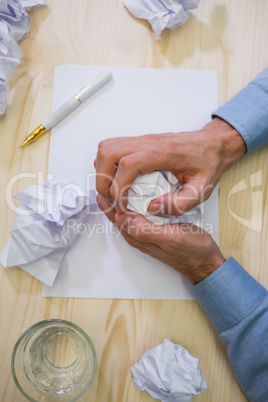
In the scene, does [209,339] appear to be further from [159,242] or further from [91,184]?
[91,184]

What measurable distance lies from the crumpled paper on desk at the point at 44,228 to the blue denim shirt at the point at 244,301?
0.63 feet

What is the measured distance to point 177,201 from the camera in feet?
1.46

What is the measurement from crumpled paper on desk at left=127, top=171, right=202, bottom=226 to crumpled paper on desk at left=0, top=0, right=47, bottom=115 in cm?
24

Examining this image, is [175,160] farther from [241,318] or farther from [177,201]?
[241,318]

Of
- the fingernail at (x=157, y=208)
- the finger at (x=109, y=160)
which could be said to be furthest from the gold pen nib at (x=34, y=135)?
the fingernail at (x=157, y=208)

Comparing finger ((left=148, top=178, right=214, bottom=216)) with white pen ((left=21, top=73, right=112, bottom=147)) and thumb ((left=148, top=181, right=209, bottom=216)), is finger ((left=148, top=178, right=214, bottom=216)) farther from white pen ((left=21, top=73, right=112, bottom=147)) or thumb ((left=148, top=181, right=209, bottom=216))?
white pen ((left=21, top=73, right=112, bottom=147))

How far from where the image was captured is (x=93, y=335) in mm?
512

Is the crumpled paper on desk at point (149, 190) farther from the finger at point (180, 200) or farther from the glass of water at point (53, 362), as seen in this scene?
the glass of water at point (53, 362)

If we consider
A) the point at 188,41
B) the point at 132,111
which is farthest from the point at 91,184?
the point at 188,41

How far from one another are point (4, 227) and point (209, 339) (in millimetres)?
330

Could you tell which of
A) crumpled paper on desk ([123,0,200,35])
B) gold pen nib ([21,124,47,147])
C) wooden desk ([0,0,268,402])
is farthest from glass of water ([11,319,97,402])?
crumpled paper on desk ([123,0,200,35])

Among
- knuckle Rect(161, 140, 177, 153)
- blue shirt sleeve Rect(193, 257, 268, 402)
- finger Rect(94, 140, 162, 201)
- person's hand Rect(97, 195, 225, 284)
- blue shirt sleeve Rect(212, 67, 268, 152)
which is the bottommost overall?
Answer: blue shirt sleeve Rect(193, 257, 268, 402)

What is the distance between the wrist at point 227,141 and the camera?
50 centimetres

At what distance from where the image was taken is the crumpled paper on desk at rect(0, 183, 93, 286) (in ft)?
1.64
